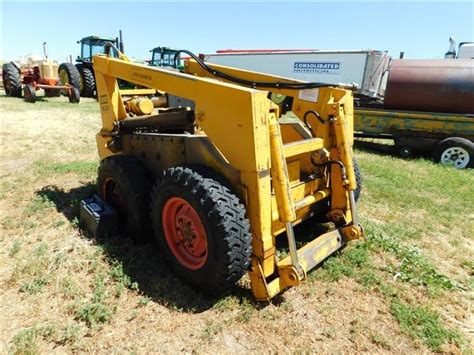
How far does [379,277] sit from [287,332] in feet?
3.79

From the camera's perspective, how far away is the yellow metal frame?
2.64 m

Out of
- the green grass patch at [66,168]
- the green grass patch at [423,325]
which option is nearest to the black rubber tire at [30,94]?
the green grass patch at [66,168]

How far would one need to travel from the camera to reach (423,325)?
2762 millimetres

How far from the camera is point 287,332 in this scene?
2672 millimetres

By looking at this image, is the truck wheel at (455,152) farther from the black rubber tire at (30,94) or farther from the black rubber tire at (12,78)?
the black rubber tire at (12,78)

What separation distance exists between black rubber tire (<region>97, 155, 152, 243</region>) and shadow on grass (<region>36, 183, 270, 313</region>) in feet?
0.46

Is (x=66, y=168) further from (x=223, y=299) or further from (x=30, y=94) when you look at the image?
(x=30, y=94)

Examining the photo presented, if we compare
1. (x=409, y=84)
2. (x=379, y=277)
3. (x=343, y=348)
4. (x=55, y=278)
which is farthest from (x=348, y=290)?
(x=409, y=84)

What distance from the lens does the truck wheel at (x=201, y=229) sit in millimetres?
2648

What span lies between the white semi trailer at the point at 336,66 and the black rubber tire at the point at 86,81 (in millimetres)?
6797

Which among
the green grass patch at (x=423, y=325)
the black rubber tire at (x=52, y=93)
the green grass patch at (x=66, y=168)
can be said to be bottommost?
the green grass patch at (x=423, y=325)

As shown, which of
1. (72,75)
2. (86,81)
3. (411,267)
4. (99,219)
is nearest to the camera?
(411,267)

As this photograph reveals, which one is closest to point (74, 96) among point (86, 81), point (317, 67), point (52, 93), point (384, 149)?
point (86, 81)

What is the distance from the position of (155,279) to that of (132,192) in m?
0.87
